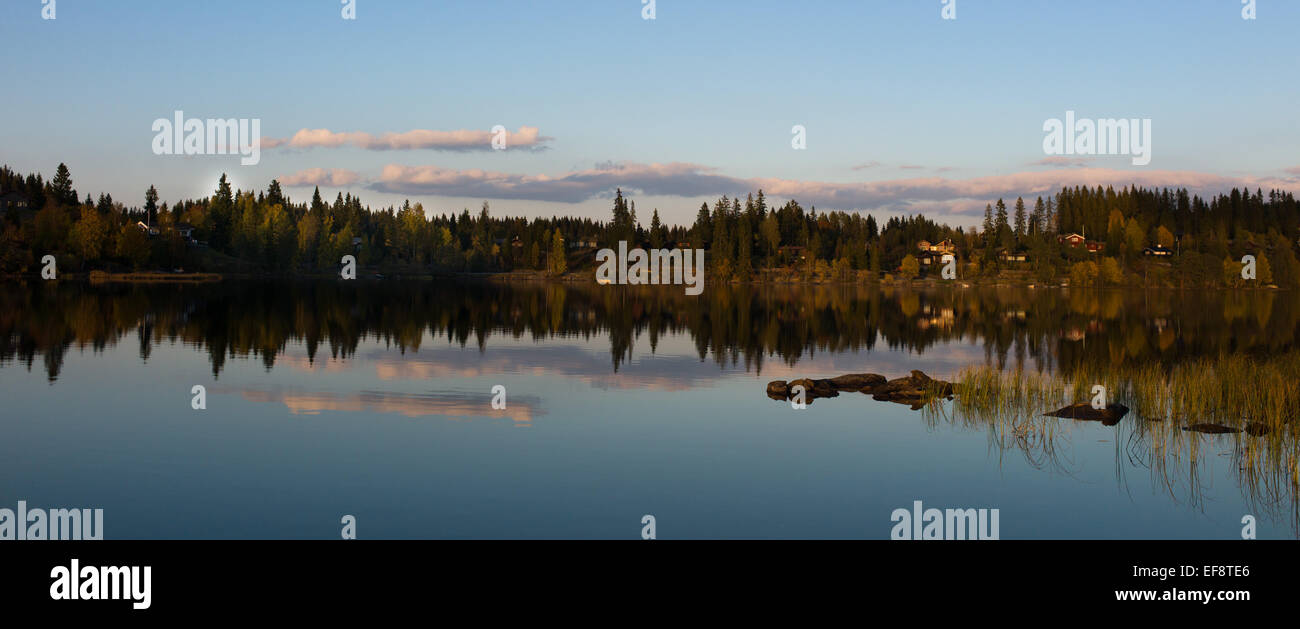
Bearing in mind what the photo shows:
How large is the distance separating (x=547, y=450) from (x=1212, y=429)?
1968 cm

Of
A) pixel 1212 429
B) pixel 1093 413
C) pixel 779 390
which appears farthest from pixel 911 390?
pixel 1212 429

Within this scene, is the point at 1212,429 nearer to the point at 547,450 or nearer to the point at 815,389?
the point at 815,389

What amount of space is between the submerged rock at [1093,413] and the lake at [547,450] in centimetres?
64

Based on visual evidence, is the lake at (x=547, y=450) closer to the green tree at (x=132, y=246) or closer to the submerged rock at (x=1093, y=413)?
the submerged rock at (x=1093, y=413)

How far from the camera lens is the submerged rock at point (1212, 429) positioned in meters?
25.8

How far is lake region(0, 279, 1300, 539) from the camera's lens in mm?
18000

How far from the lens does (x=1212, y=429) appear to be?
2598 cm

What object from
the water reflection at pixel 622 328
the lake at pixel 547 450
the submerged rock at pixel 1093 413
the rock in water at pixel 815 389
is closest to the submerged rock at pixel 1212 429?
the lake at pixel 547 450

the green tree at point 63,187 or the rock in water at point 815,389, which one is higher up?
the green tree at point 63,187

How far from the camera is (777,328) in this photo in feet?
237

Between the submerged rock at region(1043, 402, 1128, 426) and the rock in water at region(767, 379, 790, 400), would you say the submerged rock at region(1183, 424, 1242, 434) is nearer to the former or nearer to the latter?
the submerged rock at region(1043, 402, 1128, 426)
